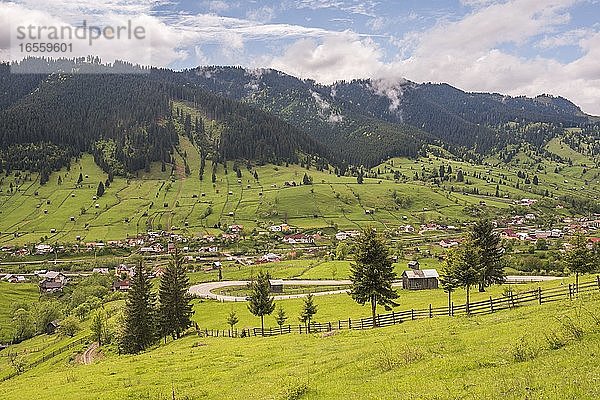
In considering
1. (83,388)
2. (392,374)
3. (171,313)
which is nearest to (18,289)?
(171,313)

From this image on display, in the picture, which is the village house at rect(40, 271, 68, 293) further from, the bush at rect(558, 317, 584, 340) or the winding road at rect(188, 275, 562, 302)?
the bush at rect(558, 317, 584, 340)

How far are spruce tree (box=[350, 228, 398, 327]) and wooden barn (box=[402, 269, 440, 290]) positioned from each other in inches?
1704

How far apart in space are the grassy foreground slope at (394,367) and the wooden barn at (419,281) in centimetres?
5270

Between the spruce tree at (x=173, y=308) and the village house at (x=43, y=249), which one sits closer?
the spruce tree at (x=173, y=308)

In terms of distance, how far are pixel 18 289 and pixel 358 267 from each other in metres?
128

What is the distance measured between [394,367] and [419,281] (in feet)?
234

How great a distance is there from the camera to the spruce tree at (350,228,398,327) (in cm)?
4941

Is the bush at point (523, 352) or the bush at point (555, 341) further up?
the bush at point (555, 341)

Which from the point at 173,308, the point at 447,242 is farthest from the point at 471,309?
the point at 447,242

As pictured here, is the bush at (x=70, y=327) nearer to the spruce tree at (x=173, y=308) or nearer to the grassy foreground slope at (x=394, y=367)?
the spruce tree at (x=173, y=308)

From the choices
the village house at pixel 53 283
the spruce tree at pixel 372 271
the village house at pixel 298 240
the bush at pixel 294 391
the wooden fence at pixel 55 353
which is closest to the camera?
the bush at pixel 294 391

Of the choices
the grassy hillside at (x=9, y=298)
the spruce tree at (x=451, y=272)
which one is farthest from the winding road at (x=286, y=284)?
the grassy hillside at (x=9, y=298)

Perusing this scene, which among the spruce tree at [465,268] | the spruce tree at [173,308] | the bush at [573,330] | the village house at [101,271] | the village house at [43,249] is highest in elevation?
the bush at [573,330]

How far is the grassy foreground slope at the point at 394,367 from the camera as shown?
680 inches
